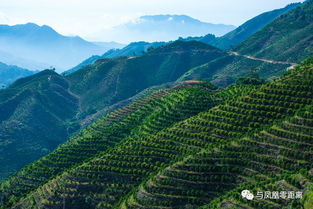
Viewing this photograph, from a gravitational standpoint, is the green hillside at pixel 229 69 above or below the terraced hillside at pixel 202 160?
above

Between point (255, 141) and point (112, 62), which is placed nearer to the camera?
point (255, 141)

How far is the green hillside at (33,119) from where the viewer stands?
381 feet

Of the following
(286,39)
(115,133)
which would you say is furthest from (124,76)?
(115,133)

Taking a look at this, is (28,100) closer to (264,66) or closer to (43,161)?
(43,161)

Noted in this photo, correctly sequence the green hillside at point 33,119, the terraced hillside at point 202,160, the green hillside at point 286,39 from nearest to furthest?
1. the terraced hillside at point 202,160
2. the green hillside at point 33,119
3. the green hillside at point 286,39

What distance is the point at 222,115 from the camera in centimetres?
6366

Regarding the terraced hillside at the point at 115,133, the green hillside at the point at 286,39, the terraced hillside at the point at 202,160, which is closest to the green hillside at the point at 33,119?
the terraced hillside at the point at 115,133

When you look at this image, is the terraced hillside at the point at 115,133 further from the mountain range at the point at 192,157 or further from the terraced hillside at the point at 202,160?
the terraced hillside at the point at 202,160

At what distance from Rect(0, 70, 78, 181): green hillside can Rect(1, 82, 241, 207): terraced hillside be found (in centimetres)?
3174

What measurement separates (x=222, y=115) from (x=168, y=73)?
4959 inches

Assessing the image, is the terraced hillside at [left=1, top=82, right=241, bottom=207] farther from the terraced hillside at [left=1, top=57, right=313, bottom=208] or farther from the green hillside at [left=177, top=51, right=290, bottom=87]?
the green hillside at [left=177, top=51, right=290, bottom=87]

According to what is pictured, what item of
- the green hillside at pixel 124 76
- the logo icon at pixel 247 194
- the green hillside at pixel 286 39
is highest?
the green hillside at pixel 286 39

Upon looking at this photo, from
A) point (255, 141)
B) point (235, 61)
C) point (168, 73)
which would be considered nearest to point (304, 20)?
point (235, 61)

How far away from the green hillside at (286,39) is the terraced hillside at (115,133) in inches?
2958
